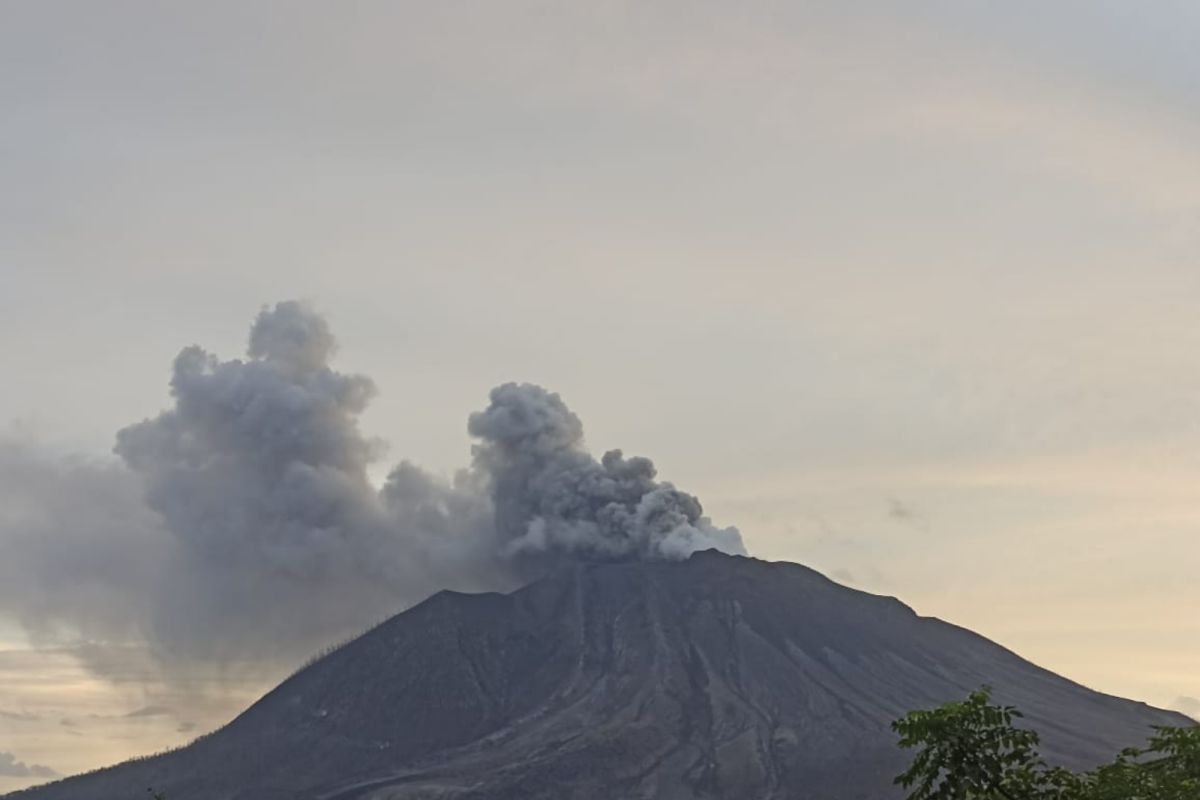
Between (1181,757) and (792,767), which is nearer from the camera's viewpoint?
(1181,757)

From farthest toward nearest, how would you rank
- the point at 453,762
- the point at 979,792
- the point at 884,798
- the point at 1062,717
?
the point at 1062,717 < the point at 453,762 < the point at 884,798 < the point at 979,792

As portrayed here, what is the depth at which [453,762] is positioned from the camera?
18412 centimetres

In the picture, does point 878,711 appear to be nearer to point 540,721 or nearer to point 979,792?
point 540,721

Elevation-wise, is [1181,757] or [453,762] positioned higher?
[453,762]

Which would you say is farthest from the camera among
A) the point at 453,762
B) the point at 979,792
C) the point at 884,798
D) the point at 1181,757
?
the point at 453,762

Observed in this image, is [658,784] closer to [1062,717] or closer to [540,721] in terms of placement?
[540,721]

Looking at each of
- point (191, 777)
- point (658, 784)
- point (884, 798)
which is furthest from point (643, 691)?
point (191, 777)

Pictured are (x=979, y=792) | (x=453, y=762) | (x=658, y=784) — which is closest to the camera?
(x=979, y=792)

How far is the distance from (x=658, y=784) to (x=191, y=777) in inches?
2746

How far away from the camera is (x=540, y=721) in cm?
19612

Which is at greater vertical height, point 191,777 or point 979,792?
point 191,777

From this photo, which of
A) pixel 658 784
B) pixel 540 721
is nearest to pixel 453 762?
pixel 540 721

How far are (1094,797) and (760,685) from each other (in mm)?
180506

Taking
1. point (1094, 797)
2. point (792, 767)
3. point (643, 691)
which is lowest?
point (1094, 797)
